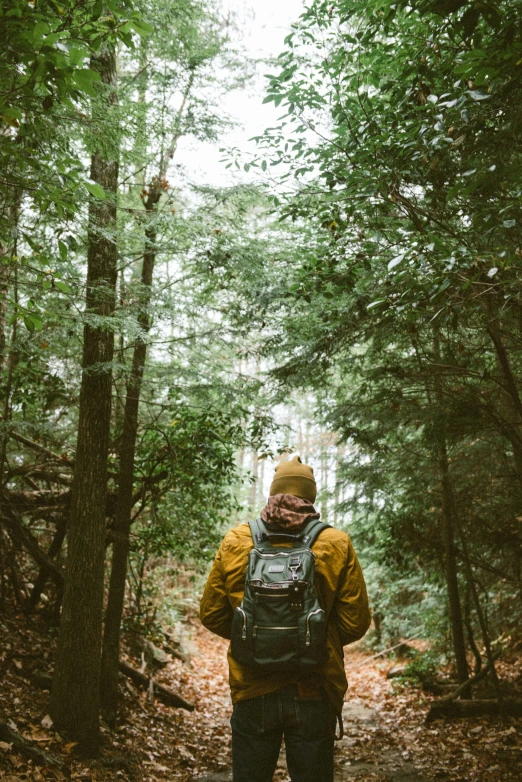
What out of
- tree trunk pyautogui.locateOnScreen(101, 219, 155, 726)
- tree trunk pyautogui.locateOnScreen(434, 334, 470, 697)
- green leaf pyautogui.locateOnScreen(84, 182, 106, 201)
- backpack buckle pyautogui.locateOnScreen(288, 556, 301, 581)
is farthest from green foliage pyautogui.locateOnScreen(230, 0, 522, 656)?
backpack buckle pyautogui.locateOnScreen(288, 556, 301, 581)

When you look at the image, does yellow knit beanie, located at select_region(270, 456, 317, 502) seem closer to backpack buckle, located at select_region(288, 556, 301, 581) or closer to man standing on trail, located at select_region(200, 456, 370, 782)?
man standing on trail, located at select_region(200, 456, 370, 782)

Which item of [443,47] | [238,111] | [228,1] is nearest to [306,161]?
[443,47]

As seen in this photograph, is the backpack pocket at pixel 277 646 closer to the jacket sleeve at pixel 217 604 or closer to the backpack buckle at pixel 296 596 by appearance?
the backpack buckle at pixel 296 596

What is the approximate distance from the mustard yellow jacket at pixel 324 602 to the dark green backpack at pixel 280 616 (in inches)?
4.0

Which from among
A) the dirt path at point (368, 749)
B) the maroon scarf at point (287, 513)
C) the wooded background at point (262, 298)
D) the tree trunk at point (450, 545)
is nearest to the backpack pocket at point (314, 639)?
the maroon scarf at point (287, 513)

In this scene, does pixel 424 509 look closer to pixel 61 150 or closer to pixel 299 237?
pixel 299 237

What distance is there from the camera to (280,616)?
296 centimetres

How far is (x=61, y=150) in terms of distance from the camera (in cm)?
530

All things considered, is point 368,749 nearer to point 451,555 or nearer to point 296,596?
point 451,555

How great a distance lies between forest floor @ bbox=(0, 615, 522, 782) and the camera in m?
5.86

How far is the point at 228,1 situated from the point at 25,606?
10.2 m

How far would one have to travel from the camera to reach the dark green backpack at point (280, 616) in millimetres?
2900

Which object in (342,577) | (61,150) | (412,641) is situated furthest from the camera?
(412,641)

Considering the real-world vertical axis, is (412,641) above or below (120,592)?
below
